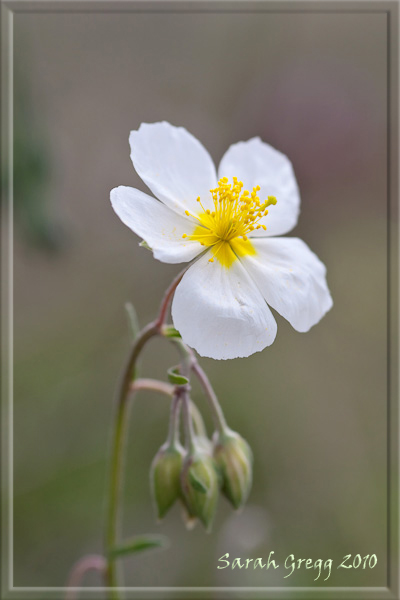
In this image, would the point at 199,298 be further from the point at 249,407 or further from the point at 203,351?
the point at 249,407

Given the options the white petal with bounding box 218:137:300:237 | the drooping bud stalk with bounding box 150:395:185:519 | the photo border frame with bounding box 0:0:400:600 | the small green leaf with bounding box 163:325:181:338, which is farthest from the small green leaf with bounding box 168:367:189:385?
the photo border frame with bounding box 0:0:400:600

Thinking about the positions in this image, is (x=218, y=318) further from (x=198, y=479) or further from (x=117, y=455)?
(x=117, y=455)

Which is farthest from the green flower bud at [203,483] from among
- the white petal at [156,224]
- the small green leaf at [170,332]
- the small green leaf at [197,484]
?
the white petal at [156,224]

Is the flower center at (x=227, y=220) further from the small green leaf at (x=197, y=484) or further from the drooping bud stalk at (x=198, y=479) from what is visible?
the small green leaf at (x=197, y=484)

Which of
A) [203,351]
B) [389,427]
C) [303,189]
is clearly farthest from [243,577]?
[303,189]

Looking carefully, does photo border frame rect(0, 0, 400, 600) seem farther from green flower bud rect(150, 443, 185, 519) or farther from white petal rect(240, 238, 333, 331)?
white petal rect(240, 238, 333, 331)
